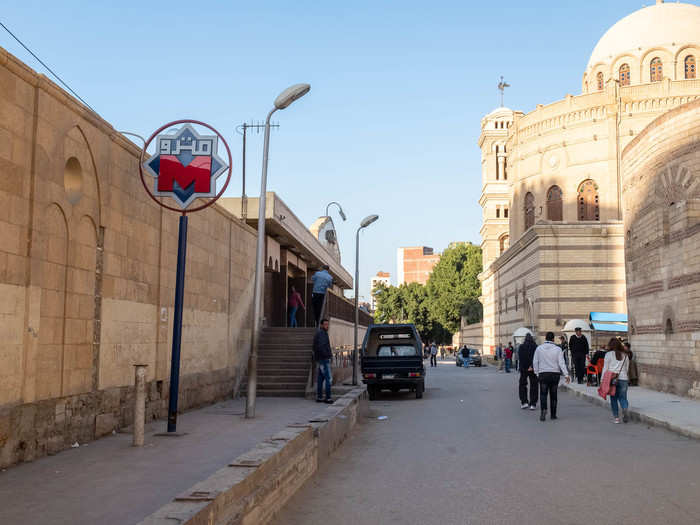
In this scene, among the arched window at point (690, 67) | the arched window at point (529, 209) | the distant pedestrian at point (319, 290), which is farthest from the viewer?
the arched window at point (529, 209)

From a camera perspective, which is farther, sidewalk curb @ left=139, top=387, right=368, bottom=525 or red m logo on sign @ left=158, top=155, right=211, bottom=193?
red m logo on sign @ left=158, top=155, right=211, bottom=193

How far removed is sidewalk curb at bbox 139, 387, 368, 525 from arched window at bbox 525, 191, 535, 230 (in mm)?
40524

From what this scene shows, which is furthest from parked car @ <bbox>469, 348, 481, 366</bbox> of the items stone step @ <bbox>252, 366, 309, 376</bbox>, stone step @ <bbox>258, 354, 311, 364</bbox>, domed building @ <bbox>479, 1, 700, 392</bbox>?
stone step @ <bbox>252, 366, 309, 376</bbox>

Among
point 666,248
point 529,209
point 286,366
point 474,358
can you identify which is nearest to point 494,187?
point 529,209

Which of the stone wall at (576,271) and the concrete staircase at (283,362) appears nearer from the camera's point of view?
the concrete staircase at (283,362)

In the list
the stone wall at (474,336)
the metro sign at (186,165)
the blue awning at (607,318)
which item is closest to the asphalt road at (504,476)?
the metro sign at (186,165)

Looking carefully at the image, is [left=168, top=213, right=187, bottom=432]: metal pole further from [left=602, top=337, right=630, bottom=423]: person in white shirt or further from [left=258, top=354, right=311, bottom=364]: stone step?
[left=258, top=354, right=311, bottom=364]: stone step

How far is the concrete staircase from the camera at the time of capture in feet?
61.6

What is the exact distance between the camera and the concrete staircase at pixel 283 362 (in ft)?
61.6

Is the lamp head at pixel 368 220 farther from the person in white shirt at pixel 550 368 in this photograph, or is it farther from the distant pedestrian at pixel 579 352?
the person in white shirt at pixel 550 368

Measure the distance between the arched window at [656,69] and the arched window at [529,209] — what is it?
10381mm

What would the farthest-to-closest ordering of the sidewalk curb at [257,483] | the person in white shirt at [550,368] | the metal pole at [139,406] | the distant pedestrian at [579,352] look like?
the distant pedestrian at [579,352], the person in white shirt at [550,368], the metal pole at [139,406], the sidewalk curb at [257,483]

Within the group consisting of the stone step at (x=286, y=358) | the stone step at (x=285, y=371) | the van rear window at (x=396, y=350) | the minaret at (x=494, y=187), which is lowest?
the stone step at (x=285, y=371)

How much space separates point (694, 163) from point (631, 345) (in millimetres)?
7718
